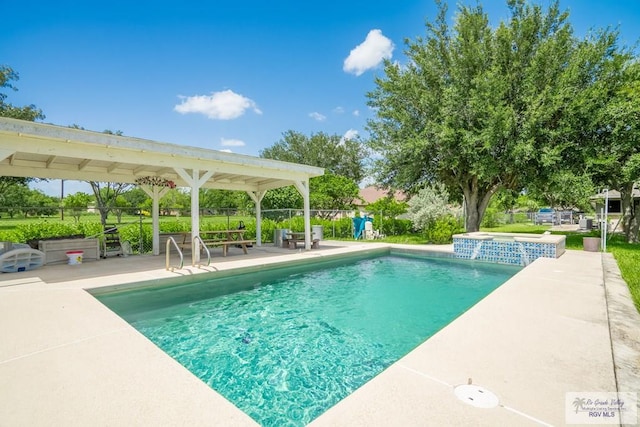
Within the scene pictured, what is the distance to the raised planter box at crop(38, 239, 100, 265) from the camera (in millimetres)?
8594

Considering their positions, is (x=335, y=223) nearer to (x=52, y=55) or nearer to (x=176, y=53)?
(x=176, y=53)

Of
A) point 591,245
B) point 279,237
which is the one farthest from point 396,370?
point 591,245

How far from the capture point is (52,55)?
→ 12.4m

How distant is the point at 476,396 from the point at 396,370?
622mm

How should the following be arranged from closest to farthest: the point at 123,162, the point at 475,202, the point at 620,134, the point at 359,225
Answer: the point at 123,162 < the point at 620,134 < the point at 475,202 < the point at 359,225

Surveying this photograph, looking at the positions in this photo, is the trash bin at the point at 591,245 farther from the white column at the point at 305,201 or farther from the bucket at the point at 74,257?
the bucket at the point at 74,257

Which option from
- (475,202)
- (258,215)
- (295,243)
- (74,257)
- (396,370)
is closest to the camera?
(396,370)

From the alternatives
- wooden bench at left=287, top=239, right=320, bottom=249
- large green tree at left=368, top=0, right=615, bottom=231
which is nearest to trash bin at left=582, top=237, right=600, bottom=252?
large green tree at left=368, top=0, right=615, bottom=231

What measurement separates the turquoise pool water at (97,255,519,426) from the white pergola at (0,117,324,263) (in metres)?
2.65

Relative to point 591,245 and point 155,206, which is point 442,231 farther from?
point 155,206

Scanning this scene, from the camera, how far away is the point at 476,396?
2.21 meters

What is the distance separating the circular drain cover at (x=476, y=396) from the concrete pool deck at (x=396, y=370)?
56 mm

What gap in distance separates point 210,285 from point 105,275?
2333 mm

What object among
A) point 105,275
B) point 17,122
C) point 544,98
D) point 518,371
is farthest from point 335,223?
point 518,371
